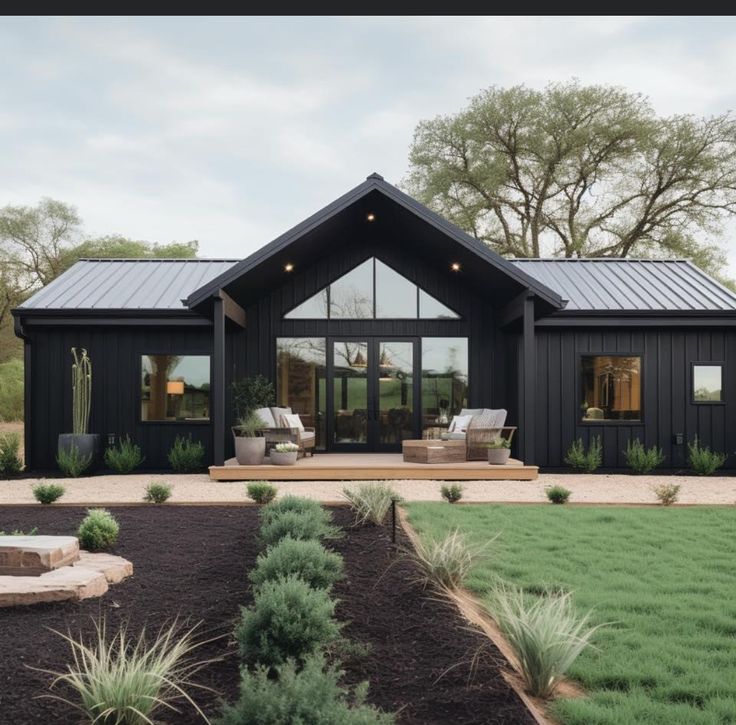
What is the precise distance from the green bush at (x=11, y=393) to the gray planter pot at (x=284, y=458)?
536 inches

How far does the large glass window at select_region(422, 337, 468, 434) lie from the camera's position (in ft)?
42.4

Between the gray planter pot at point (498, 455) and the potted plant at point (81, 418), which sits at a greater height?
the potted plant at point (81, 418)

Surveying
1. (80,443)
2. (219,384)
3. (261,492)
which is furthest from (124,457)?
(261,492)

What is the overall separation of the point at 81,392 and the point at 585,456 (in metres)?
8.39

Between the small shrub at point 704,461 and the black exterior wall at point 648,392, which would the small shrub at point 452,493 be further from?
the small shrub at point 704,461

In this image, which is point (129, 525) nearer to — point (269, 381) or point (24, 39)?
point (269, 381)

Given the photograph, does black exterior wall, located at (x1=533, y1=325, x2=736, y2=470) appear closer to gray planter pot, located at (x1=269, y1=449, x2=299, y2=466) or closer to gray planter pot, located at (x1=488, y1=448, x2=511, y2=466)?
gray planter pot, located at (x1=488, y1=448, x2=511, y2=466)

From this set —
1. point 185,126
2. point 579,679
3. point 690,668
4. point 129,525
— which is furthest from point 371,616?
point 185,126

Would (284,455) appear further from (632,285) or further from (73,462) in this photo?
(632,285)

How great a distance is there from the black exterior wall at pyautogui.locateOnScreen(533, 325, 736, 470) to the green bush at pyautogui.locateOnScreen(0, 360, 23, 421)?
1600 cm

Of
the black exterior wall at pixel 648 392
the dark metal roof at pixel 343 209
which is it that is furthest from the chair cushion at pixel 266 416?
the black exterior wall at pixel 648 392

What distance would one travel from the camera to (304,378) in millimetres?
12938

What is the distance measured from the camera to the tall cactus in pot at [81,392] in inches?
451

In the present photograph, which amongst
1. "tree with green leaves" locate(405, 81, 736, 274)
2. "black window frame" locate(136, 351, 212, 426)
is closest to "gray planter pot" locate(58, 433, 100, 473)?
"black window frame" locate(136, 351, 212, 426)
